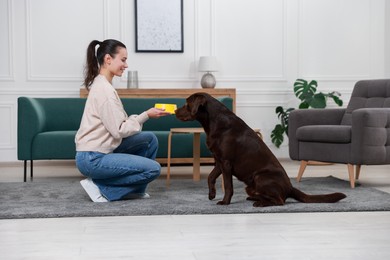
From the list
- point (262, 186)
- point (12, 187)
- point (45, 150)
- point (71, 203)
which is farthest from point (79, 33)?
point (262, 186)

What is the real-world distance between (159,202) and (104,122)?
1.93 feet

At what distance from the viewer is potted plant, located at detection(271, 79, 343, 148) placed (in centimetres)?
743

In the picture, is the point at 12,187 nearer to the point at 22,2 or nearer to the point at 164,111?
the point at 164,111

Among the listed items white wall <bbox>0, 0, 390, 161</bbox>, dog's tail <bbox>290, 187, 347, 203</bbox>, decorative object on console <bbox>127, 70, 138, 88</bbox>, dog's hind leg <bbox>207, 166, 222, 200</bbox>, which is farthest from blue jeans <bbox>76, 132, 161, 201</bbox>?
white wall <bbox>0, 0, 390, 161</bbox>

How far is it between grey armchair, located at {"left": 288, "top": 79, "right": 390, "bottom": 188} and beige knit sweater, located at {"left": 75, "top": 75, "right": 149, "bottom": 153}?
1672mm

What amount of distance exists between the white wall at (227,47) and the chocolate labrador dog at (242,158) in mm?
3817

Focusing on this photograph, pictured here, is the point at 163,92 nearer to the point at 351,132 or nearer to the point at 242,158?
the point at 351,132

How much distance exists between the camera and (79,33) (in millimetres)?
7543

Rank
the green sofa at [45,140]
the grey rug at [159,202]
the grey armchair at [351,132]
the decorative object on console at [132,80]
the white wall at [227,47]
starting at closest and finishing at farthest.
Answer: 1. the grey rug at [159,202]
2. the grey armchair at [351,132]
3. the green sofa at [45,140]
4. the decorative object on console at [132,80]
5. the white wall at [227,47]

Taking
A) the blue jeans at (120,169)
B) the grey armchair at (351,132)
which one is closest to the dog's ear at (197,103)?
the blue jeans at (120,169)

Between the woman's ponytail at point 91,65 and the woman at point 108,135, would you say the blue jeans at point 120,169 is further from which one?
the woman's ponytail at point 91,65

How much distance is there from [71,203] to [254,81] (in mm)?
4179

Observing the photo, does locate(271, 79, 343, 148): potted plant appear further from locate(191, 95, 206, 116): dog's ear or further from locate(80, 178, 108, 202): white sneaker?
locate(80, 178, 108, 202): white sneaker

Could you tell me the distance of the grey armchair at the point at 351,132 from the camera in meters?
4.76
